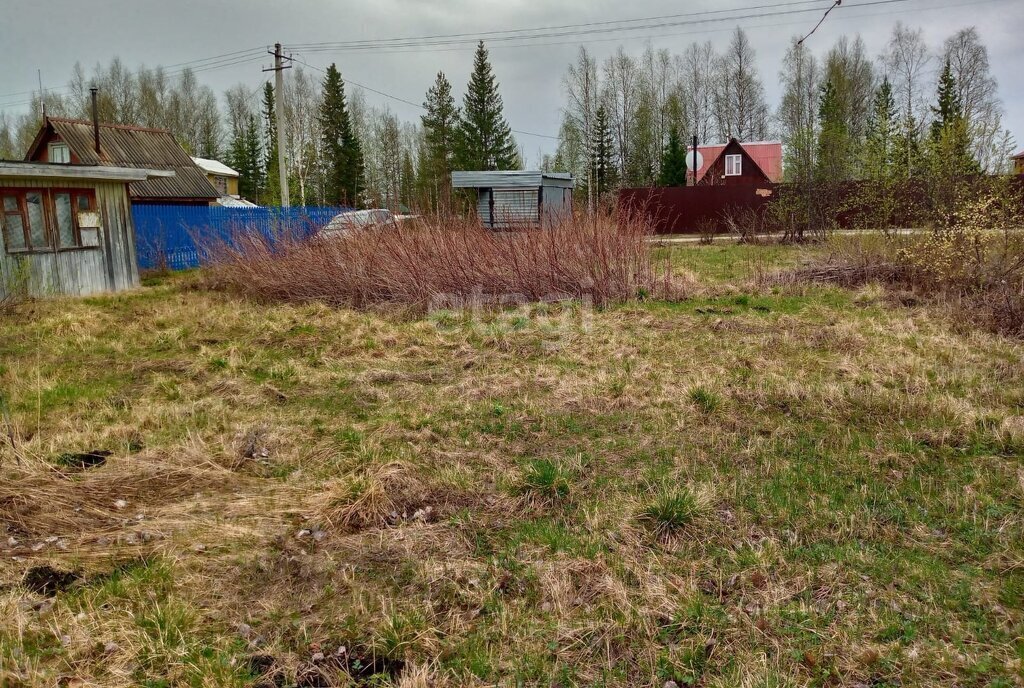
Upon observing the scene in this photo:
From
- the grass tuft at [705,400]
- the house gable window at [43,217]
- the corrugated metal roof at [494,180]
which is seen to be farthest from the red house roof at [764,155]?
the grass tuft at [705,400]

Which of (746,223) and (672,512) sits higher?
(746,223)

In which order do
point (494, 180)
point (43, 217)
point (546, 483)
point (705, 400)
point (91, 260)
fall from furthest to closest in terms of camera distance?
point (494, 180)
point (91, 260)
point (43, 217)
point (705, 400)
point (546, 483)

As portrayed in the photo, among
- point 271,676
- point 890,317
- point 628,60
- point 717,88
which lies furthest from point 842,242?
point 717,88

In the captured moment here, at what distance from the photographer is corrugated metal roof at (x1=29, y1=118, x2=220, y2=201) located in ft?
80.3

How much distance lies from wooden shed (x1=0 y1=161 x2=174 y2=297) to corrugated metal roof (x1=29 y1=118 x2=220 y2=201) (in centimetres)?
1135

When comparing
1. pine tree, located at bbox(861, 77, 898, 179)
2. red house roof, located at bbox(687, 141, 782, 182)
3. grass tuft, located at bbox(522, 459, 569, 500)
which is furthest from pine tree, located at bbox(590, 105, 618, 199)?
grass tuft, located at bbox(522, 459, 569, 500)

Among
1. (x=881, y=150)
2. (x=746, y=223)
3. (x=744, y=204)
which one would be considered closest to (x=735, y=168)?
(x=744, y=204)

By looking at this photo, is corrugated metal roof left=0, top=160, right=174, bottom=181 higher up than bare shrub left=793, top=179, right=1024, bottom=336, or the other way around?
corrugated metal roof left=0, top=160, right=174, bottom=181

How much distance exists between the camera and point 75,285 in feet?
44.4

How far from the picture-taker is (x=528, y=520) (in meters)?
3.79

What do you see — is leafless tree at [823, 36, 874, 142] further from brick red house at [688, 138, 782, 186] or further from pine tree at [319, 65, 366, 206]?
pine tree at [319, 65, 366, 206]

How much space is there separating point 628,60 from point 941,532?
48.0m

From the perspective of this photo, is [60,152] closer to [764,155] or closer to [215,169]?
[215,169]

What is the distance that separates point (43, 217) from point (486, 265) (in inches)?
331
